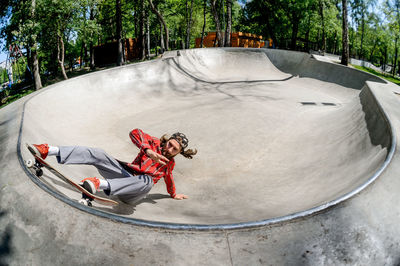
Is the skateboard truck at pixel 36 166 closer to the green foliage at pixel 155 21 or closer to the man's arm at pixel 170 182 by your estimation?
the man's arm at pixel 170 182

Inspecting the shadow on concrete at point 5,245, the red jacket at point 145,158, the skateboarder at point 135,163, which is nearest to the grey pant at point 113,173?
the skateboarder at point 135,163

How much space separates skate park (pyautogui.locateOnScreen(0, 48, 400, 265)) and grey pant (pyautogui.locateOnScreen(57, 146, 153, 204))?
0.87ft

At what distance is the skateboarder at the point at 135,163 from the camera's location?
3428mm

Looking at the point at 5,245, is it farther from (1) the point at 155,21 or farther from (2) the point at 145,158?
(1) the point at 155,21

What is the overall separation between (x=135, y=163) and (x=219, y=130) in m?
4.16

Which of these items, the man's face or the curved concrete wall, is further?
the curved concrete wall

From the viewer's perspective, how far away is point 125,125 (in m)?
8.26

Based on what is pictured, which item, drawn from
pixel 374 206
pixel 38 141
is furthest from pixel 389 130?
pixel 38 141

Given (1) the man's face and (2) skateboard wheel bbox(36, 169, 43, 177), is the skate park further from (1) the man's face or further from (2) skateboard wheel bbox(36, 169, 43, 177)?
(1) the man's face

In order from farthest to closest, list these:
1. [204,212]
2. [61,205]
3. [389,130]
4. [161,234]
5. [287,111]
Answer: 1. [287,111]
2. [389,130]
3. [204,212]
4. [61,205]
5. [161,234]

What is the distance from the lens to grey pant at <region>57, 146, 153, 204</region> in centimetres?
344

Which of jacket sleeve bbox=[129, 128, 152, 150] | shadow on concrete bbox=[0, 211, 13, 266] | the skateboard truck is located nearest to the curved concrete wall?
jacket sleeve bbox=[129, 128, 152, 150]

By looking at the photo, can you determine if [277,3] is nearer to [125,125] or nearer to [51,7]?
[51,7]

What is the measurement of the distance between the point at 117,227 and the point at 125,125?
611cm
